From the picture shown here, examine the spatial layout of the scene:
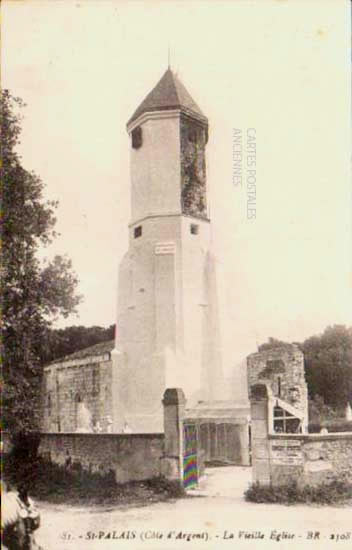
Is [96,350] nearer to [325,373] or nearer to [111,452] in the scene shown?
[111,452]

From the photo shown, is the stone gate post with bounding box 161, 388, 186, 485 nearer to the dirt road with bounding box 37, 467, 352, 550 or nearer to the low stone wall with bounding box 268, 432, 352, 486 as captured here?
the dirt road with bounding box 37, 467, 352, 550

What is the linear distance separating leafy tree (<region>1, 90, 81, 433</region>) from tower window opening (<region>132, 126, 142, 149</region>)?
354cm

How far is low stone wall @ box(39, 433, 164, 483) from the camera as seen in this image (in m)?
10.7

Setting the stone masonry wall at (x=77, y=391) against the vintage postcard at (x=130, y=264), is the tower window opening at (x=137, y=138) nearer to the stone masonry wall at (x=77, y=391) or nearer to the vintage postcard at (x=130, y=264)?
the vintage postcard at (x=130, y=264)

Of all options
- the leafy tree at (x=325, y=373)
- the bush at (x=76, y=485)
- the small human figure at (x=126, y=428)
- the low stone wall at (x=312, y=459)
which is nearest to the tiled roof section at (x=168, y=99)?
the low stone wall at (x=312, y=459)

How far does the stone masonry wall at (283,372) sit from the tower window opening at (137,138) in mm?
6506

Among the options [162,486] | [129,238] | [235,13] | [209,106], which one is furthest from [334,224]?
[162,486]

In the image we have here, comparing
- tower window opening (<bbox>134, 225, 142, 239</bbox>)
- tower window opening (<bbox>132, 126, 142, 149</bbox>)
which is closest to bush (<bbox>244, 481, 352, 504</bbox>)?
tower window opening (<bbox>134, 225, 142, 239</bbox>)

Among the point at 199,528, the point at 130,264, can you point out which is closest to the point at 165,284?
the point at 130,264

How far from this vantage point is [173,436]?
10.6 metres

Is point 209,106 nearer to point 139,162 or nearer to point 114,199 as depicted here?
point 114,199

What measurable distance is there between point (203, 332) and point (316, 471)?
19.1ft

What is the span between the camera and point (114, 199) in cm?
1062

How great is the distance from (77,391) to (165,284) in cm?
496
